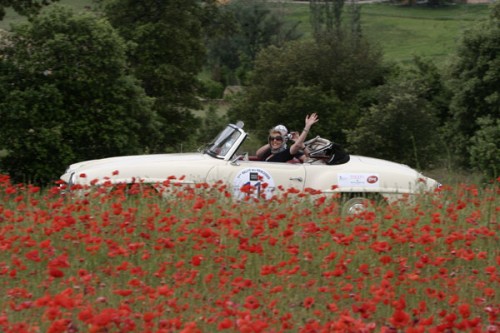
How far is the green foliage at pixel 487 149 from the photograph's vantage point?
94.7ft

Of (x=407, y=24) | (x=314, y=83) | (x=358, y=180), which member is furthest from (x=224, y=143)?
(x=407, y=24)

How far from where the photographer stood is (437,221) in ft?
23.4

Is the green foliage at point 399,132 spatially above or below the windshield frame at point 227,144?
below

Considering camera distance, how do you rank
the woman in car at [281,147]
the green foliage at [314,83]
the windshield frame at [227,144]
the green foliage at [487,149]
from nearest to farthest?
the windshield frame at [227,144] < the woman in car at [281,147] < the green foliage at [487,149] < the green foliage at [314,83]

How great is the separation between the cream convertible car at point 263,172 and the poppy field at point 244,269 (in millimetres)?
2587

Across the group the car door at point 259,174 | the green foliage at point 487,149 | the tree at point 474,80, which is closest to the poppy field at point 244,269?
the car door at point 259,174

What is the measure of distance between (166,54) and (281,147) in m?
25.6

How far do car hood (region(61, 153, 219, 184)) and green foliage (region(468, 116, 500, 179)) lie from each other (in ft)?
60.1

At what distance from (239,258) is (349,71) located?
109 ft

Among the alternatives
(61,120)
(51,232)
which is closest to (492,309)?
(51,232)

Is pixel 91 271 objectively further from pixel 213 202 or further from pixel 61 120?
pixel 61 120

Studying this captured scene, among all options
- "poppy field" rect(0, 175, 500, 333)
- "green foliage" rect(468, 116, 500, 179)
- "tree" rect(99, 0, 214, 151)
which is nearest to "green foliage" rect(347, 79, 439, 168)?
"green foliage" rect(468, 116, 500, 179)

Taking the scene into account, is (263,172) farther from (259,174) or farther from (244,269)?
(244,269)

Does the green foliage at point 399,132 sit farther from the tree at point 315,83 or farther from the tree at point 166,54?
the tree at point 166,54
